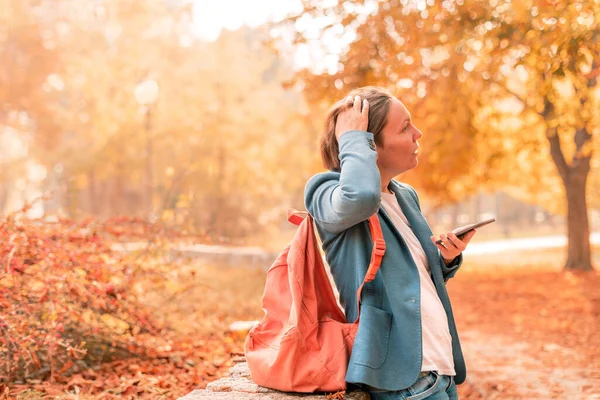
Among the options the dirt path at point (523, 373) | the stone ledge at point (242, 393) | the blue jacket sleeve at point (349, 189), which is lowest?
the dirt path at point (523, 373)

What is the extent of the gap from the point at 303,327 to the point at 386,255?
38 centimetres

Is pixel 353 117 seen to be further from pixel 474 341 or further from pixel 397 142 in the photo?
pixel 474 341

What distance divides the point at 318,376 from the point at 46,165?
18.1m

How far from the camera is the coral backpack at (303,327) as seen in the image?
84.2 inches

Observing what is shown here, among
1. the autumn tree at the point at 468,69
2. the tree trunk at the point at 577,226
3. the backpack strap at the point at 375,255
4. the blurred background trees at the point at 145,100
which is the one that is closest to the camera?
the backpack strap at the point at 375,255

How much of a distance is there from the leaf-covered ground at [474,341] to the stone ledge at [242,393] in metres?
1.25

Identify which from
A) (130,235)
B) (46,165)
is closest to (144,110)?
(46,165)

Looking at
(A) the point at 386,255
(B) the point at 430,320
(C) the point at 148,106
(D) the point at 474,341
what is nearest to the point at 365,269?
(A) the point at 386,255

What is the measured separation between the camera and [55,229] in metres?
4.55

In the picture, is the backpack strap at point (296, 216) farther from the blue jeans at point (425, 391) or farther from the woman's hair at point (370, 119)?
the blue jeans at point (425, 391)

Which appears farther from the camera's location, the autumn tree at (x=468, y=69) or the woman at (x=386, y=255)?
the autumn tree at (x=468, y=69)

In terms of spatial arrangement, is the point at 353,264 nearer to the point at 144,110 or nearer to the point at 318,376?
the point at 318,376

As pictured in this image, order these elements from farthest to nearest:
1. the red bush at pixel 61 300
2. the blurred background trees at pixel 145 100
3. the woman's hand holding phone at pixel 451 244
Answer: the blurred background trees at pixel 145 100 → the red bush at pixel 61 300 → the woman's hand holding phone at pixel 451 244

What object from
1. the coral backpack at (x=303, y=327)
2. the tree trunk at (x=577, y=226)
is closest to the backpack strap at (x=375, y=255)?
the coral backpack at (x=303, y=327)
